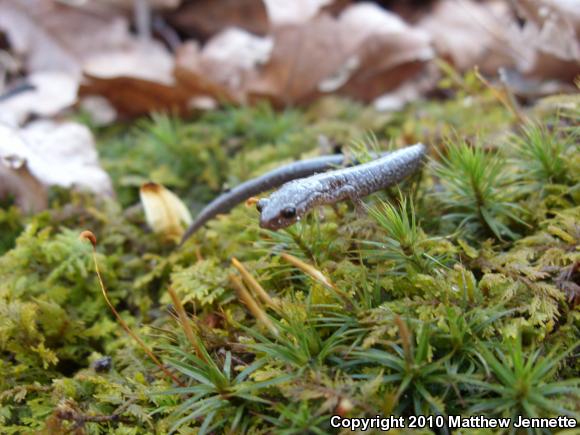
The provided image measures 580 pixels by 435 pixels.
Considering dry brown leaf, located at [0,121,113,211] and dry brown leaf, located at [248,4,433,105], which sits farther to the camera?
dry brown leaf, located at [248,4,433,105]

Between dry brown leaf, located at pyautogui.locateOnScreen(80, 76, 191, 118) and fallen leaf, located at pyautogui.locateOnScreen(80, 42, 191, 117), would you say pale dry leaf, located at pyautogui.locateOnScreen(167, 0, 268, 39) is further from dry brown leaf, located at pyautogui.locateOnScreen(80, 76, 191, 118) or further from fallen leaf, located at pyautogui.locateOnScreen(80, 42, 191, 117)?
dry brown leaf, located at pyautogui.locateOnScreen(80, 76, 191, 118)

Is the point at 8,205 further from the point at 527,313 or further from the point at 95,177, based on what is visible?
the point at 527,313

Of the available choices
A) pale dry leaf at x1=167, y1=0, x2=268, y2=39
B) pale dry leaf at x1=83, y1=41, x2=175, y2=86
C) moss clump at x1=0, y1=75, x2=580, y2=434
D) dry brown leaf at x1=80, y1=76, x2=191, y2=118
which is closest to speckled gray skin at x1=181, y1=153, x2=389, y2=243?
moss clump at x1=0, y1=75, x2=580, y2=434

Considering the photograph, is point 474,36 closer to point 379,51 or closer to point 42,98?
point 379,51

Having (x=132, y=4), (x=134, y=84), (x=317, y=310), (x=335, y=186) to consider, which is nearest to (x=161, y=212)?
(x=335, y=186)

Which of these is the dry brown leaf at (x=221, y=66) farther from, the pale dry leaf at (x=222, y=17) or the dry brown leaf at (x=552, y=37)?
the dry brown leaf at (x=552, y=37)

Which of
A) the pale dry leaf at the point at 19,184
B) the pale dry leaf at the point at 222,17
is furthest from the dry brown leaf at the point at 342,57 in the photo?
the pale dry leaf at the point at 19,184
